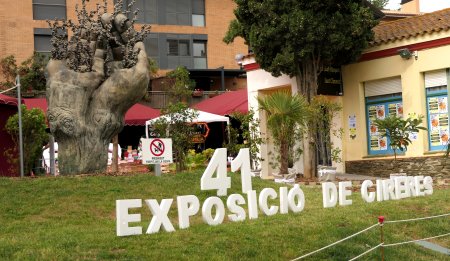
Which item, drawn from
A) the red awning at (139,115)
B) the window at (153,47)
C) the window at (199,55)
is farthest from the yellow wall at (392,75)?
the window at (199,55)

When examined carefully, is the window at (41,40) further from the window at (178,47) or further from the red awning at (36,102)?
the red awning at (36,102)

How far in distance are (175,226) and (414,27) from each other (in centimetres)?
1415

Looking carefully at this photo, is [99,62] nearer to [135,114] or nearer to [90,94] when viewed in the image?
[90,94]

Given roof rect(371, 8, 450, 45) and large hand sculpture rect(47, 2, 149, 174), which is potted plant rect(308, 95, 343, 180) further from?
large hand sculpture rect(47, 2, 149, 174)

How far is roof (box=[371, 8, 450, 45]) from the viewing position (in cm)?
2146

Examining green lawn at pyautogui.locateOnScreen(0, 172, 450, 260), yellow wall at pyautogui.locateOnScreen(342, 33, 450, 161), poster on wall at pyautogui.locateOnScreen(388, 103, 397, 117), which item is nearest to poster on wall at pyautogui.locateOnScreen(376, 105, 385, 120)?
poster on wall at pyautogui.locateOnScreen(388, 103, 397, 117)

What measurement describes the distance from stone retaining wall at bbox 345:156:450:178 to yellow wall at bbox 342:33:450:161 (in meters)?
0.24

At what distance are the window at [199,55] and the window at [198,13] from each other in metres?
1.24

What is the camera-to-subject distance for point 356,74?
2372 centimetres

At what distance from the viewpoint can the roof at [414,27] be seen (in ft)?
70.4

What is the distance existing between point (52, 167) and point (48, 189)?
7.68 metres

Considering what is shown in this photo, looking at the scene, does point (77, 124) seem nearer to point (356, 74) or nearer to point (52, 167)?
point (52, 167)

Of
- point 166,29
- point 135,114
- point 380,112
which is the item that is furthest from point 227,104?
point 166,29

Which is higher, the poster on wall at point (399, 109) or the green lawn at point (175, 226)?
the poster on wall at point (399, 109)
